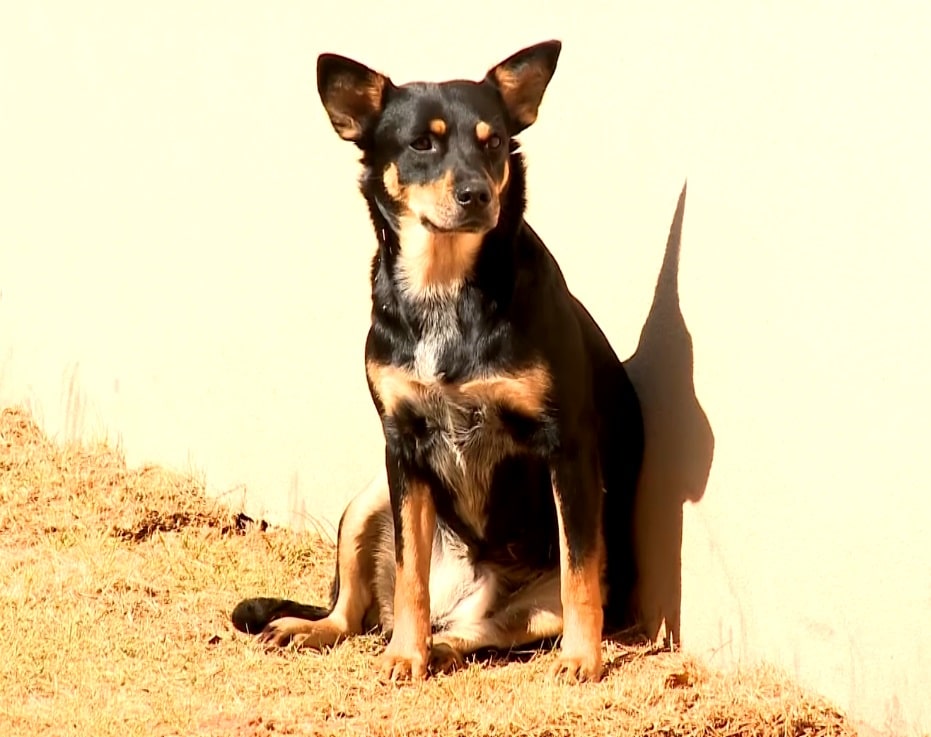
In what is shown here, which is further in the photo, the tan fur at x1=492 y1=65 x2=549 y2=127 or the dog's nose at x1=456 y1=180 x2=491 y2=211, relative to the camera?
the tan fur at x1=492 y1=65 x2=549 y2=127

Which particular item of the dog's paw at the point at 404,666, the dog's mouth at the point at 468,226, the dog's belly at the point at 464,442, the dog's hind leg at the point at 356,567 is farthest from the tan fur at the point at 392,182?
the dog's paw at the point at 404,666

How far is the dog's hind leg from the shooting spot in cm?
529

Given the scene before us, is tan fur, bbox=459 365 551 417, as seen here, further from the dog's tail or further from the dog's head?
the dog's tail

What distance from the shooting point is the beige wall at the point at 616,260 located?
396 cm

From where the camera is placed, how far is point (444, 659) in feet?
16.1

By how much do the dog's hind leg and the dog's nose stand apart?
1.19 meters

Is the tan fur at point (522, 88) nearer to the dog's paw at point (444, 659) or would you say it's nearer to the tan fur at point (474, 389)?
the tan fur at point (474, 389)

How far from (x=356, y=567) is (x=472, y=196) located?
142 centimetres

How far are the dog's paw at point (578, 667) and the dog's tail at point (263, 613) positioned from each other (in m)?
0.98

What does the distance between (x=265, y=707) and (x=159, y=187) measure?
284cm

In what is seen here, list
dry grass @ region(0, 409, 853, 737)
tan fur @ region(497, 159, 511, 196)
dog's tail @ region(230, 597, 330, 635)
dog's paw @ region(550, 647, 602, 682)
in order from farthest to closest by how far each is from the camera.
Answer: dog's tail @ region(230, 597, 330, 635) < tan fur @ region(497, 159, 511, 196) < dog's paw @ region(550, 647, 602, 682) < dry grass @ region(0, 409, 853, 737)

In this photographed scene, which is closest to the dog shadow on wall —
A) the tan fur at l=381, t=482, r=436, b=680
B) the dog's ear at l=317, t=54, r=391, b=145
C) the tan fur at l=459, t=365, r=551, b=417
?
the tan fur at l=459, t=365, r=551, b=417

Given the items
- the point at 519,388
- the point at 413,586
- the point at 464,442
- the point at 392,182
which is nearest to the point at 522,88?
the point at 392,182

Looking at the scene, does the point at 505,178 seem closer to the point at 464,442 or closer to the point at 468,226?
the point at 468,226
